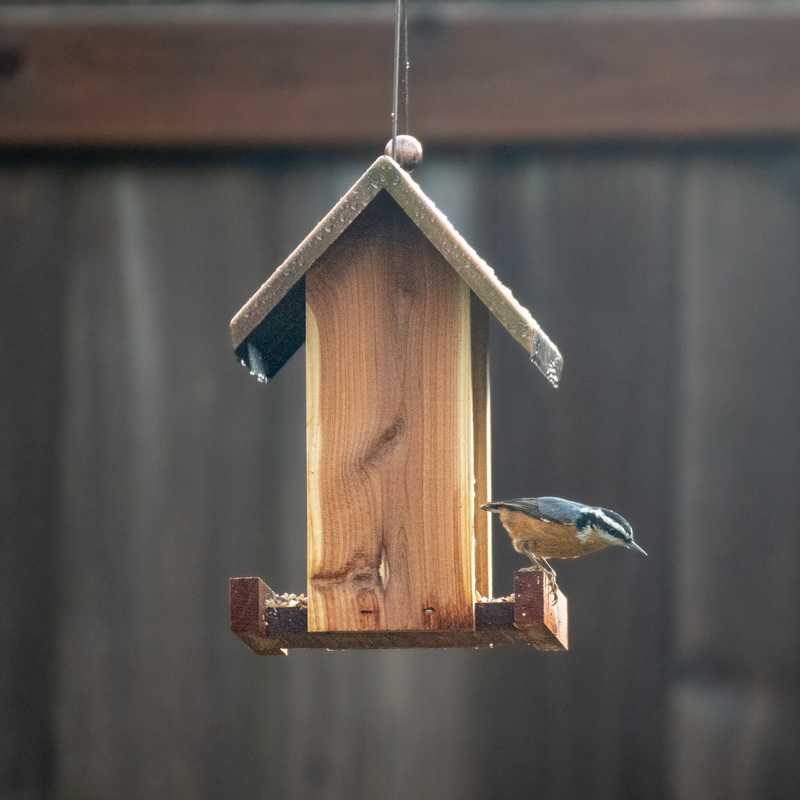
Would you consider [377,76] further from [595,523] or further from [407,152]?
[595,523]

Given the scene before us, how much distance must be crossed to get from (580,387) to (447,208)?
2.34 ft

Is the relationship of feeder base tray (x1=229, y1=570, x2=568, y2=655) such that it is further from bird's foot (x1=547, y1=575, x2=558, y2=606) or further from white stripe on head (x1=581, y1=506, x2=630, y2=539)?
white stripe on head (x1=581, y1=506, x2=630, y2=539)

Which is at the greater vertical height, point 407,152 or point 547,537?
point 407,152

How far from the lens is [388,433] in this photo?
3.84m

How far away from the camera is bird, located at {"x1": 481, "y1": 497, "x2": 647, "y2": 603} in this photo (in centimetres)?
399

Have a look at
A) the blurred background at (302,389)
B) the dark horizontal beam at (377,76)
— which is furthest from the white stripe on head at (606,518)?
the dark horizontal beam at (377,76)

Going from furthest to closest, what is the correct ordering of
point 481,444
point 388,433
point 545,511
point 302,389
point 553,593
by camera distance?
point 302,389
point 481,444
point 545,511
point 388,433
point 553,593

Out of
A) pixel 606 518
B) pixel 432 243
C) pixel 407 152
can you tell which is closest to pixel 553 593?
pixel 606 518

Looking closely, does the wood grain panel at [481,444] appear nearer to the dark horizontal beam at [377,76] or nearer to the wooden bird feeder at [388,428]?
the wooden bird feeder at [388,428]

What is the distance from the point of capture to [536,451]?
5.55m

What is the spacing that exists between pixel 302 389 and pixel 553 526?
5.78 feet

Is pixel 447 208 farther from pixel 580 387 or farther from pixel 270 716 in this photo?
pixel 270 716

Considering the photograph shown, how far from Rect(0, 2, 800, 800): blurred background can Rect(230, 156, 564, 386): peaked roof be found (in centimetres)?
170

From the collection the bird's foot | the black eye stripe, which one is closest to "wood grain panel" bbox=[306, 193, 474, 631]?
the bird's foot
